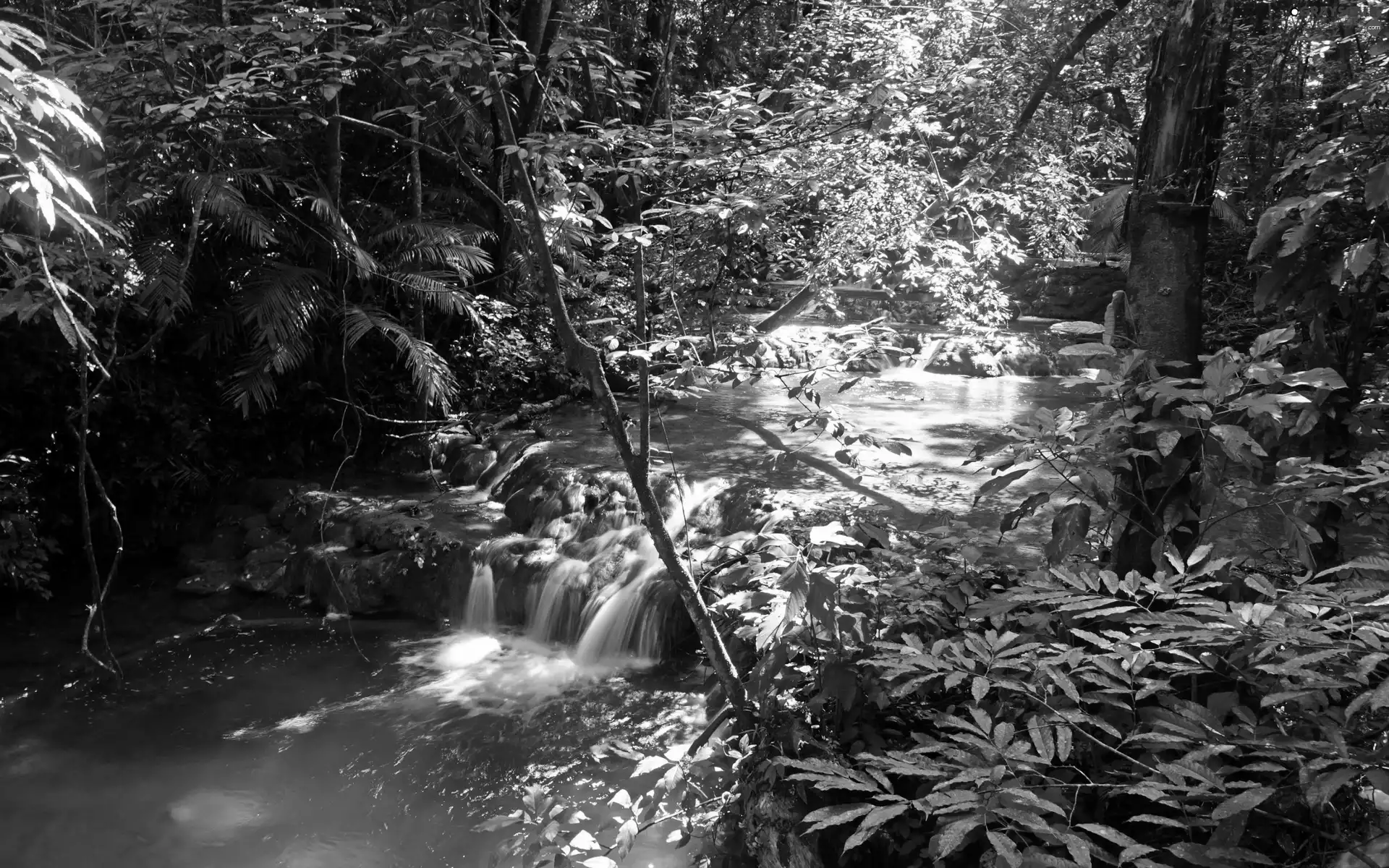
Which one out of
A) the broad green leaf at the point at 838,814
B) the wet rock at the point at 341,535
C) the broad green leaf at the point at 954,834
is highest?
the broad green leaf at the point at 954,834

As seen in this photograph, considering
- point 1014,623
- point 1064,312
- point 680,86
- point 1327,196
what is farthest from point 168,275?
point 1064,312

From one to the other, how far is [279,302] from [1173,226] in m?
6.99

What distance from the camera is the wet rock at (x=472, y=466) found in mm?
8922

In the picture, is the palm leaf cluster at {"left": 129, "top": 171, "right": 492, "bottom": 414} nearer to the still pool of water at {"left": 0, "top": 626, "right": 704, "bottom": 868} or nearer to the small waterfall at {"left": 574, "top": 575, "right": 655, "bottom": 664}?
the still pool of water at {"left": 0, "top": 626, "right": 704, "bottom": 868}

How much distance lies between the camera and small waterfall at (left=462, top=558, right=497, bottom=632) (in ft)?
22.4

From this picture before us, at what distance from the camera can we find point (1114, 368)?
2561 mm

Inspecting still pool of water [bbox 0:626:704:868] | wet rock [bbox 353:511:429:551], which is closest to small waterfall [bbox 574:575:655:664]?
still pool of water [bbox 0:626:704:868]

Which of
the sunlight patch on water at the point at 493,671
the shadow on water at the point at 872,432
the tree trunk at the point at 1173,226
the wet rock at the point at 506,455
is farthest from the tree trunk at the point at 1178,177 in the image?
the wet rock at the point at 506,455

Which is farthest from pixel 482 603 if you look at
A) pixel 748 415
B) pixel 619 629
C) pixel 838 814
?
pixel 838 814

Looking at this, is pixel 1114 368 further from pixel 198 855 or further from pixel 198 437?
pixel 198 437

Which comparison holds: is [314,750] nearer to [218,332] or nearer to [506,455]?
[506,455]

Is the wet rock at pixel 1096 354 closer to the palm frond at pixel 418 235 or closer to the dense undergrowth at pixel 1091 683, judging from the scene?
the dense undergrowth at pixel 1091 683

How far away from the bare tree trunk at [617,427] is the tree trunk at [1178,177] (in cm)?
167

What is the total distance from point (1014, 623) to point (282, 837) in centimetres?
375
